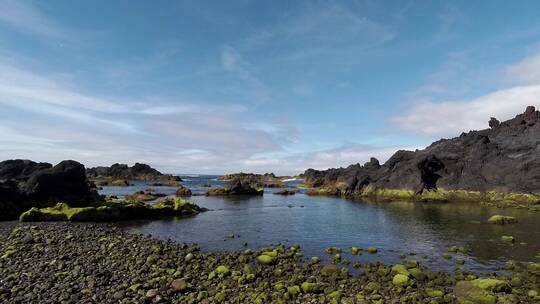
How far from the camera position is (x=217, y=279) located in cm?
2369

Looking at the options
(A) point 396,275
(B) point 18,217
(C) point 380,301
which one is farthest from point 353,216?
(B) point 18,217

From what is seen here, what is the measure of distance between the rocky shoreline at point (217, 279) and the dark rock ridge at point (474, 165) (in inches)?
2719

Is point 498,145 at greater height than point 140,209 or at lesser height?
greater

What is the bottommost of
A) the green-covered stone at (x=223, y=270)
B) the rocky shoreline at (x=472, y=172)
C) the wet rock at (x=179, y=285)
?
the wet rock at (x=179, y=285)

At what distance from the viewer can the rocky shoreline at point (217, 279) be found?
2045 centimetres

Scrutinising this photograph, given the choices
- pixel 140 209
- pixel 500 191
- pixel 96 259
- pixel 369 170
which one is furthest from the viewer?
pixel 369 170

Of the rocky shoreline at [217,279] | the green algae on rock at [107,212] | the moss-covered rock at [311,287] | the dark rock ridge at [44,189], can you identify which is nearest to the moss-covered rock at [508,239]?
the rocky shoreline at [217,279]

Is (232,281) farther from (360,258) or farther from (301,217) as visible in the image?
(301,217)

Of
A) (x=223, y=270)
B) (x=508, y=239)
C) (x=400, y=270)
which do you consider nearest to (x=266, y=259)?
(x=223, y=270)

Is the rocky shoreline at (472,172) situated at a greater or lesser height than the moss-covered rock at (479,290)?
greater

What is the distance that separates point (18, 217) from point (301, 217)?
41.5 m

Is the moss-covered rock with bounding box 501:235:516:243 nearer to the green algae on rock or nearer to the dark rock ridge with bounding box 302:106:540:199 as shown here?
the green algae on rock

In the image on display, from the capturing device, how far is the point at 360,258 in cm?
3103

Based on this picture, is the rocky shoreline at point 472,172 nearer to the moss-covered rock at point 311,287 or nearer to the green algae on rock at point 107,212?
the green algae on rock at point 107,212
